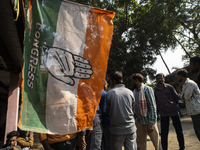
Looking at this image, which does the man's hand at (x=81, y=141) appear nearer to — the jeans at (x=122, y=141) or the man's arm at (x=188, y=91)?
the jeans at (x=122, y=141)

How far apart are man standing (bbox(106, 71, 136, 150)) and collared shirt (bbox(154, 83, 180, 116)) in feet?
5.11

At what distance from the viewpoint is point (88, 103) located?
2088mm

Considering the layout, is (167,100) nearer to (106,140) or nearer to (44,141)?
(106,140)

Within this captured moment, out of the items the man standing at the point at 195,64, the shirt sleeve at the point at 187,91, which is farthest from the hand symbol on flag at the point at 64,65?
the shirt sleeve at the point at 187,91

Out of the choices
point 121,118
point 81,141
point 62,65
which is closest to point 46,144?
point 81,141

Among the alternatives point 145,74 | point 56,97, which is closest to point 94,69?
point 56,97

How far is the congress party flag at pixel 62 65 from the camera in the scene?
1.83 meters

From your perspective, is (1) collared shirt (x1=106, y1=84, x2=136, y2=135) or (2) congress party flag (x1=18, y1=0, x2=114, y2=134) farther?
(1) collared shirt (x1=106, y1=84, x2=136, y2=135)

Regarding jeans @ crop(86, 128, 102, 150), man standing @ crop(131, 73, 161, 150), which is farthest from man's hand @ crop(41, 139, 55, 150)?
man standing @ crop(131, 73, 161, 150)

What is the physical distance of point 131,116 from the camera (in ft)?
9.73

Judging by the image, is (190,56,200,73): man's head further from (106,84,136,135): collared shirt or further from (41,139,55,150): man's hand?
(41,139,55,150): man's hand

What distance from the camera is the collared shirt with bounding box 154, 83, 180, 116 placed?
411 centimetres

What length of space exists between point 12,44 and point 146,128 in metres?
3.46

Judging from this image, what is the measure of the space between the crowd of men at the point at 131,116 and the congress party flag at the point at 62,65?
0.53 metres
